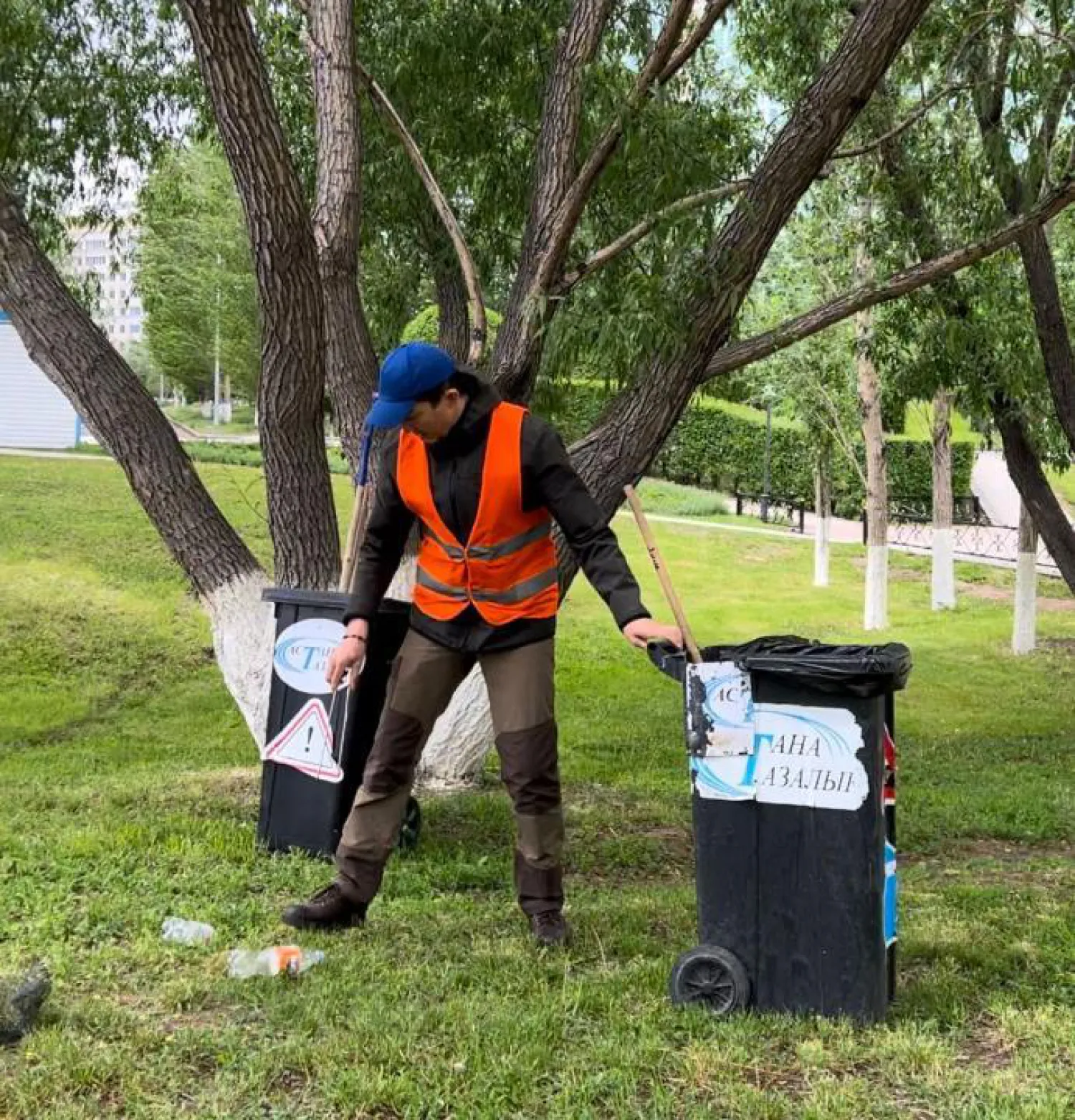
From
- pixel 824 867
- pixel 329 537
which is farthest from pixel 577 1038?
pixel 329 537

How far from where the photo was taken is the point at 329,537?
6574 millimetres

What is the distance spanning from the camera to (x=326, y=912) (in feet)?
13.1

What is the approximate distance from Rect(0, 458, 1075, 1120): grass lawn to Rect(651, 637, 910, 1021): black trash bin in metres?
0.11

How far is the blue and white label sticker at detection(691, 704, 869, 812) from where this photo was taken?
3205mm

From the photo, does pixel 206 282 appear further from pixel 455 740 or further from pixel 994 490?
pixel 455 740

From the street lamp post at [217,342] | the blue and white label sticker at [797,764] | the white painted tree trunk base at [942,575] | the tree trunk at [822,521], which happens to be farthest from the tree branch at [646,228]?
the street lamp post at [217,342]

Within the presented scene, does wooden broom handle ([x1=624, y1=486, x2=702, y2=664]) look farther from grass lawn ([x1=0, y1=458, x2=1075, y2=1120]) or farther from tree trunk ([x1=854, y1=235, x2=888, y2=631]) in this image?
tree trunk ([x1=854, y1=235, x2=888, y2=631])

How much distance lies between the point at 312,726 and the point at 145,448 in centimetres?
203

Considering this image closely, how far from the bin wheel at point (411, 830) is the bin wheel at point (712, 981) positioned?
7.04 ft

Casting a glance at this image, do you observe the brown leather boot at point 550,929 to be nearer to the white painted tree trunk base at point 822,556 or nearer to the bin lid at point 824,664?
the bin lid at point 824,664

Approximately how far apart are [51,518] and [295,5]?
12.3 metres

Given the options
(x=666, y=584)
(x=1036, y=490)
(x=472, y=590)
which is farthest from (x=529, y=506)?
(x=1036, y=490)

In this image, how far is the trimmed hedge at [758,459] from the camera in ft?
110

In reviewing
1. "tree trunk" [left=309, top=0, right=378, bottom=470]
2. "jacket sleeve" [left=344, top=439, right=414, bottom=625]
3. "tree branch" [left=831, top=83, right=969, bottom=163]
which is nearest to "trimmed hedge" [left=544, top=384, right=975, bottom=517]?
"tree branch" [left=831, top=83, right=969, bottom=163]
